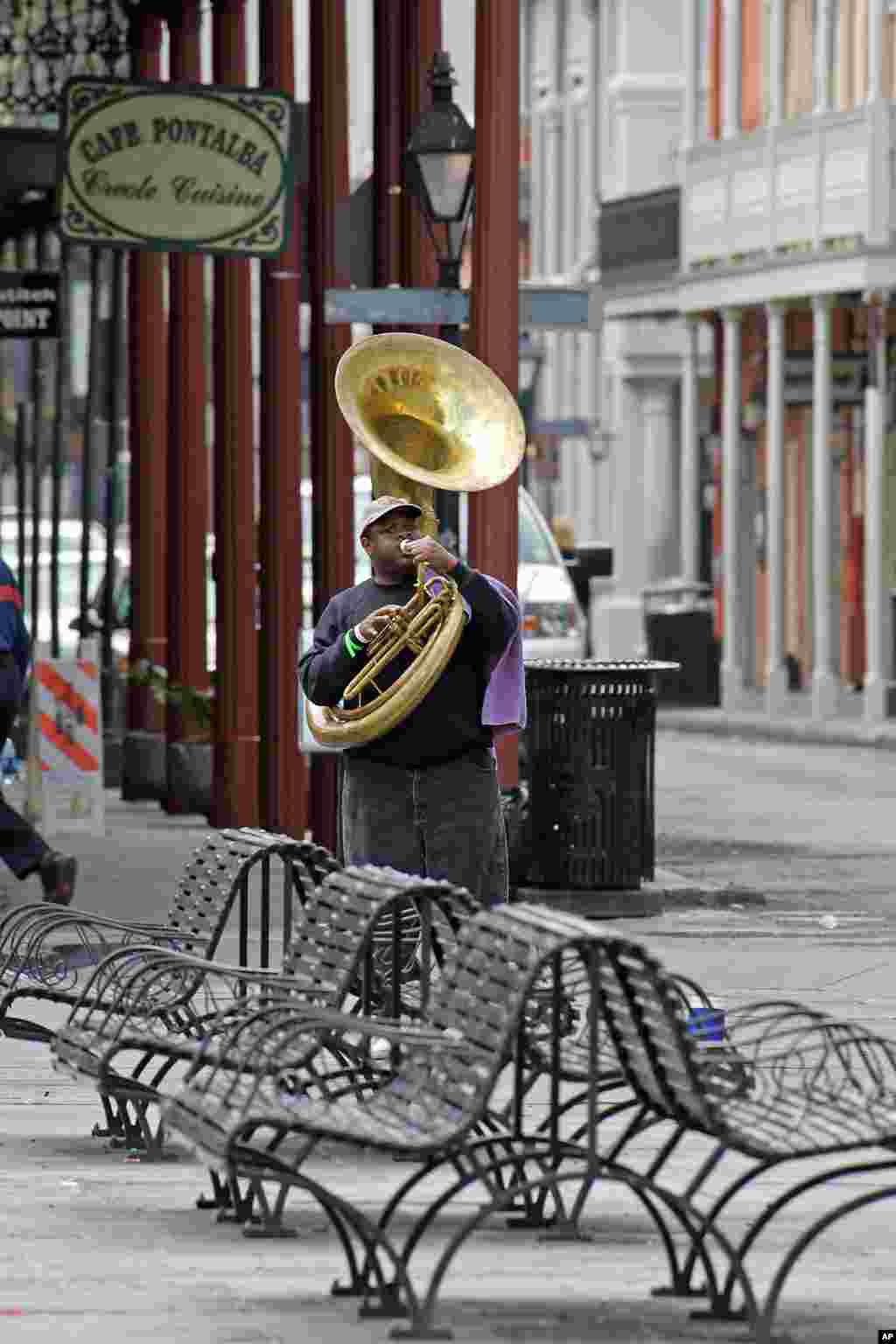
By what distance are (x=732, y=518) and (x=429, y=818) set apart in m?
26.5

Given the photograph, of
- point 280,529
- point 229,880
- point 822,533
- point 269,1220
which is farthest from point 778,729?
point 269,1220

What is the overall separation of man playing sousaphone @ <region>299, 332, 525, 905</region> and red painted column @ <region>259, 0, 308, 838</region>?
310 inches

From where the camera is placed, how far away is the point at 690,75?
1569 inches

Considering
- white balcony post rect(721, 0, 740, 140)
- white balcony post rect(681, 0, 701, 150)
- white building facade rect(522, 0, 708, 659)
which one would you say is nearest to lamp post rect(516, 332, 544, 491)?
white building facade rect(522, 0, 708, 659)

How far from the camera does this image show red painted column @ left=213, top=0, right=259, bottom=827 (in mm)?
19953

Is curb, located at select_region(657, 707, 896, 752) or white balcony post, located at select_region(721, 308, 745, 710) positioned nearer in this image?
curb, located at select_region(657, 707, 896, 752)

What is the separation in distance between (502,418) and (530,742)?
460 cm

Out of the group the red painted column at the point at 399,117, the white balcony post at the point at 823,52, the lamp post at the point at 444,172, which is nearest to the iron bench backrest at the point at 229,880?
the lamp post at the point at 444,172

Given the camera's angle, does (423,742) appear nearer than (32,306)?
Yes

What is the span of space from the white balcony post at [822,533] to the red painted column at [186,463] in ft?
41.7

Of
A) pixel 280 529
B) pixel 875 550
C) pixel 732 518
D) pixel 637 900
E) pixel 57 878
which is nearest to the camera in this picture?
pixel 57 878

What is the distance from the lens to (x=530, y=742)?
15.7m

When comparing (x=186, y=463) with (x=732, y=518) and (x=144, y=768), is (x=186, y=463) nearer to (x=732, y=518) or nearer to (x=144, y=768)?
(x=144, y=768)

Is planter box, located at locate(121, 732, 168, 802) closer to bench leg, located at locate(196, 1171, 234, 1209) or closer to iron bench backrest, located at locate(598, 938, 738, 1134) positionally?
bench leg, located at locate(196, 1171, 234, 1209)
